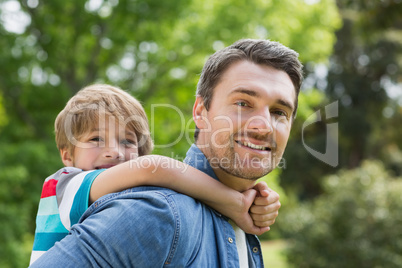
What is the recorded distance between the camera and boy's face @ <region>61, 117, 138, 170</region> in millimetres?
2260

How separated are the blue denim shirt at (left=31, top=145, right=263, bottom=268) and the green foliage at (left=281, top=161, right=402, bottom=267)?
36.2 feet

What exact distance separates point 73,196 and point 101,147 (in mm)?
576

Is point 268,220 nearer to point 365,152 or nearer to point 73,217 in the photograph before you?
point 73,217

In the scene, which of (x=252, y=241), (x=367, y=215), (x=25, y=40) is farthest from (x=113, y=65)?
(x=252, y=241)

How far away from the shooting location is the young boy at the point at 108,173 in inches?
64.7

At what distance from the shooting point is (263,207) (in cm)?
185

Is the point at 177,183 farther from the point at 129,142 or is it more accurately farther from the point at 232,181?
the point at 129,142

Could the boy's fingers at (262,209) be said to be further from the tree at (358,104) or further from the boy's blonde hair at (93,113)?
the tree at (358,104)

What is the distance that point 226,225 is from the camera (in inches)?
65.9

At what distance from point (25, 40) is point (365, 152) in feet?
67.5

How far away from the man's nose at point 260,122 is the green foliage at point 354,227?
35.3ft

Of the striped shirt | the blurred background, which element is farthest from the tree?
the striped shirt

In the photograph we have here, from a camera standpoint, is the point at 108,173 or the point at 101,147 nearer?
the point at 108,173

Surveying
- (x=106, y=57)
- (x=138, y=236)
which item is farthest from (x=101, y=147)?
(x=106, y=57)
